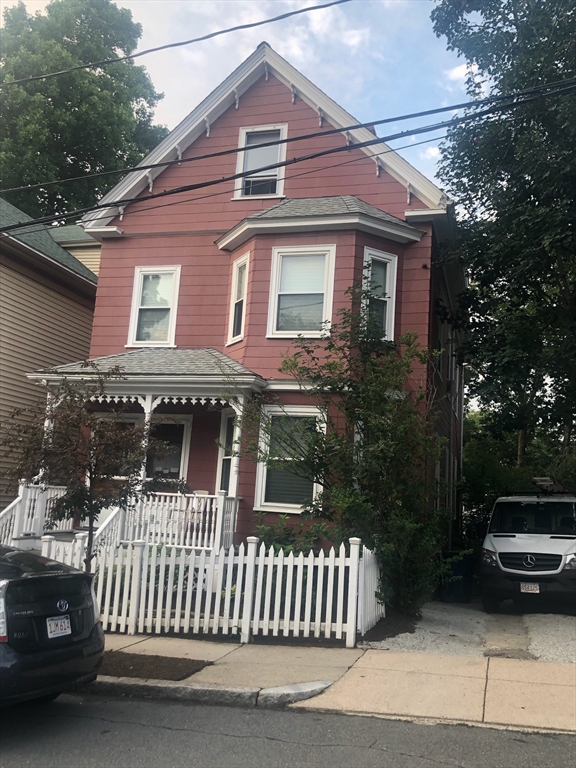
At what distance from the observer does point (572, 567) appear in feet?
33.8

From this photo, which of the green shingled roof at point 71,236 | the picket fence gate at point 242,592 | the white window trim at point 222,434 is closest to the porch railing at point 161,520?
the white window trim at point 222,434

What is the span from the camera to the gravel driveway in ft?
26.2

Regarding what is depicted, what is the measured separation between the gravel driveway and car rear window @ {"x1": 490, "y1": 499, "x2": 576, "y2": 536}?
138 cm

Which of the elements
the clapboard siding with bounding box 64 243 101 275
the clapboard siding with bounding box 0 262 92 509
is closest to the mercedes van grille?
the clapboard siding with bounding box 0 262 92 509

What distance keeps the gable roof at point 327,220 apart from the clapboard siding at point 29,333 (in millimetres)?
5597

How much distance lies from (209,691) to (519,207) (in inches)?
394

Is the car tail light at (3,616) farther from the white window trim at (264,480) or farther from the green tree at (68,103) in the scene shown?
the green tree at (68,103)

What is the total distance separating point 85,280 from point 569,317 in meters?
11.7

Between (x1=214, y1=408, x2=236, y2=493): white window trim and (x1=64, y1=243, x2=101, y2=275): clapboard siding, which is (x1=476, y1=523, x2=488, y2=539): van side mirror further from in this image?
(x1=64, y1=243, x2=101, y2=275): clapboard siding

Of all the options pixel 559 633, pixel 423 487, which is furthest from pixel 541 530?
pixel 423 487

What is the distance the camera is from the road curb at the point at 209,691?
5965 millimetres

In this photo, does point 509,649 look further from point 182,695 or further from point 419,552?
point 182,695

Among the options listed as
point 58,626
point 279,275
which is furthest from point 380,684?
point 279,275

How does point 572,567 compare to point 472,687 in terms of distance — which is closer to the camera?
point 472,687
